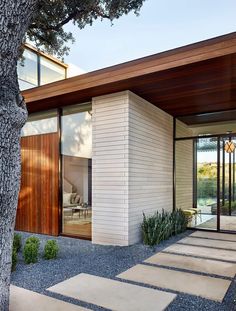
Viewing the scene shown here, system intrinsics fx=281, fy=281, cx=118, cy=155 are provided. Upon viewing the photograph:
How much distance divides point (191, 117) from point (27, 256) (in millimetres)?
5395

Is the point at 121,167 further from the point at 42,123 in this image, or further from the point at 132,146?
the point at 42,123

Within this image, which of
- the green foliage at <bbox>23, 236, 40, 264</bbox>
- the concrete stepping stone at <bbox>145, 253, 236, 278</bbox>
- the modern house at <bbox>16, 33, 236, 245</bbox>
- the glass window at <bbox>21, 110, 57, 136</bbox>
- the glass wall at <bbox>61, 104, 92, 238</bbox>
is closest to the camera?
the concrete stepping stone at <bbox>145, 253, 236, 278</bbox>

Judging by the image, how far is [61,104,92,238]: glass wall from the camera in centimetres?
625

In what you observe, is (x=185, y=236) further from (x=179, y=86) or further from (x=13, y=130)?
(x=13, y=130)

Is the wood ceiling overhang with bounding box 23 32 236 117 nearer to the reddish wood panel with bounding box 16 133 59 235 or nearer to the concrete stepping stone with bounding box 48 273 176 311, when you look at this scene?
the reddish wood panel with bounding box 16 133 59 235

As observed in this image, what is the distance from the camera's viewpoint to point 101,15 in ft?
22.0

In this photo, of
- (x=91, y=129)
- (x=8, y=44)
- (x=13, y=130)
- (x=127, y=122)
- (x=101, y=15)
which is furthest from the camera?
(x=101, y=15)

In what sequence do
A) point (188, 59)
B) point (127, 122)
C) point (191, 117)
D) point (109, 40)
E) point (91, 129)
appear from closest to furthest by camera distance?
point (188, 59) < point (127, 122) < point (91, 129) < point (191, 117) < point (109, 40)

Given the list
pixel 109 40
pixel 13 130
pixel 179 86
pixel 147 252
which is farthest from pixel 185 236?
pixel 109 40

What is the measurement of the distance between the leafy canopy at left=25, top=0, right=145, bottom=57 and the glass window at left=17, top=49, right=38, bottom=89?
2.40 meters

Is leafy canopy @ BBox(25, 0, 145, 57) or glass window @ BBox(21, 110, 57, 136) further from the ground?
leafy canopy @ BBox(25, 0, 145, 57)

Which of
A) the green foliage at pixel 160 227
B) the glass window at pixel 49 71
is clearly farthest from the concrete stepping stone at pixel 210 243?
the glass window at pixel 49 71

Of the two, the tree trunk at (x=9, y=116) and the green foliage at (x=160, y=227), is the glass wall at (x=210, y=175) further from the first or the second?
the tree trunk at (x=9, y=116)

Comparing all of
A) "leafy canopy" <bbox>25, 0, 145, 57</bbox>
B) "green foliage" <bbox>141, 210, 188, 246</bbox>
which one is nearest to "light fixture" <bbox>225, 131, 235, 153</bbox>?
"green foliage" <bbox>141, 210, 188, 246</bbox>
